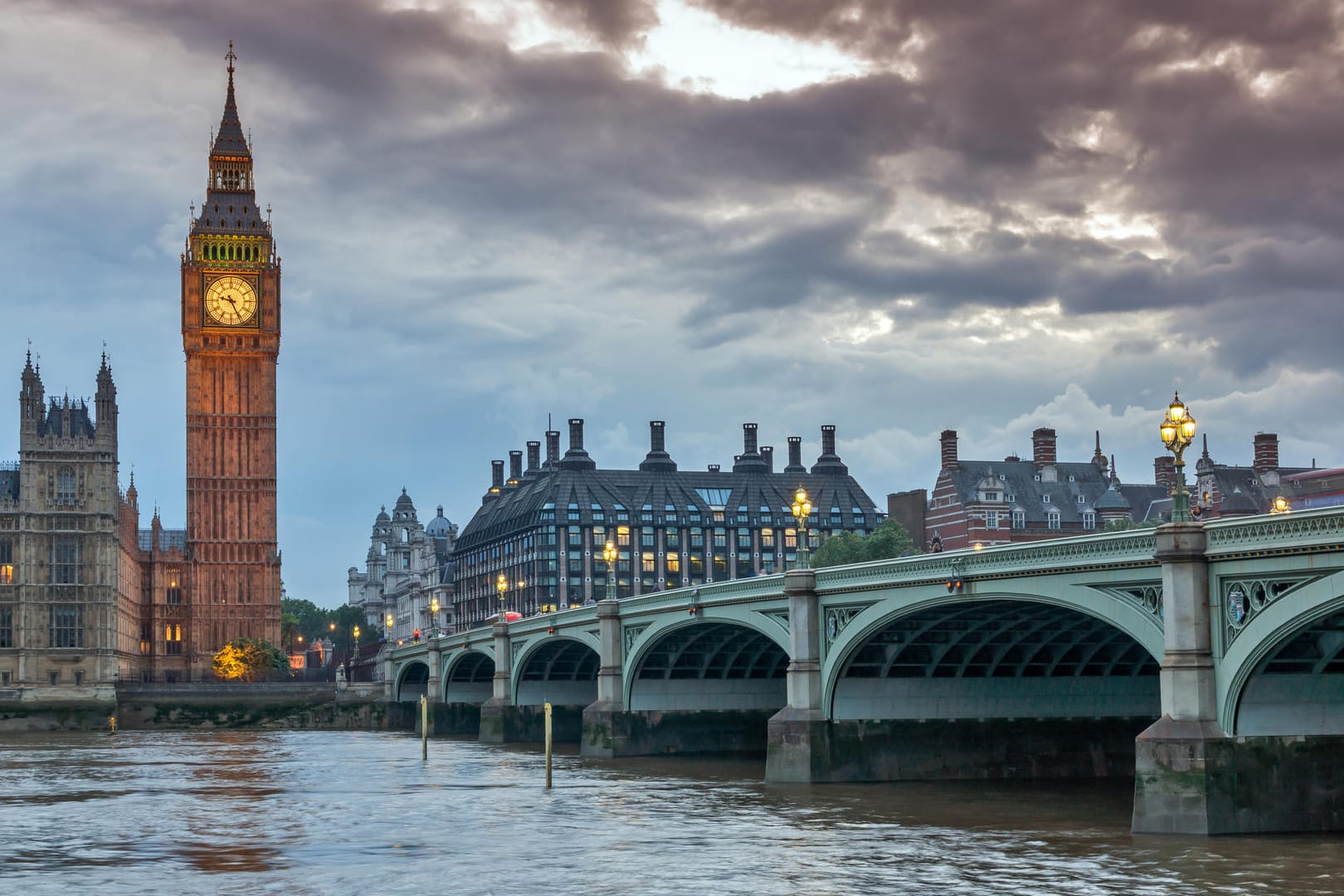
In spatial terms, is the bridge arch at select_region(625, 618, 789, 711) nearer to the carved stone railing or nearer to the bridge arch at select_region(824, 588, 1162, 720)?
the bridge arch at select_region(824, 588, 1162, 720)

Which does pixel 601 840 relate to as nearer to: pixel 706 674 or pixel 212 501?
pixel 706 674

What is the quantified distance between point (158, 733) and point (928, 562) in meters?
92.6

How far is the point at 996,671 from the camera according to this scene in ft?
218

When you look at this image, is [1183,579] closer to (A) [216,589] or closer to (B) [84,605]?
(B) [84,605]

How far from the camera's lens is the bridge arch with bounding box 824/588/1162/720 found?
59.6 meters

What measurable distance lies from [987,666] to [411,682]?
320 feet

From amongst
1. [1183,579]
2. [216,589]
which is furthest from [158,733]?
[1183,579]

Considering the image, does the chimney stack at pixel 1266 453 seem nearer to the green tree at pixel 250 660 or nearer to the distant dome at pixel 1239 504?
the distant dome at pixel 1239 504

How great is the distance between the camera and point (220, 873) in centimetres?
4072

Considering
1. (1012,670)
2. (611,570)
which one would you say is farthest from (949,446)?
(1012,670)

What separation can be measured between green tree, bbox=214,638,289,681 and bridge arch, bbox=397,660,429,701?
66.2 ft

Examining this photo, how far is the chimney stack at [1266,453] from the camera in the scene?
15050 centimetres

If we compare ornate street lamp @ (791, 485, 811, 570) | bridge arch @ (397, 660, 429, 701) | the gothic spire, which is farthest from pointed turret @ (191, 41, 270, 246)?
ornate street lamp @ (791, 485, 811, 570)

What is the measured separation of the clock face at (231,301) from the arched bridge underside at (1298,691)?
513 feet
